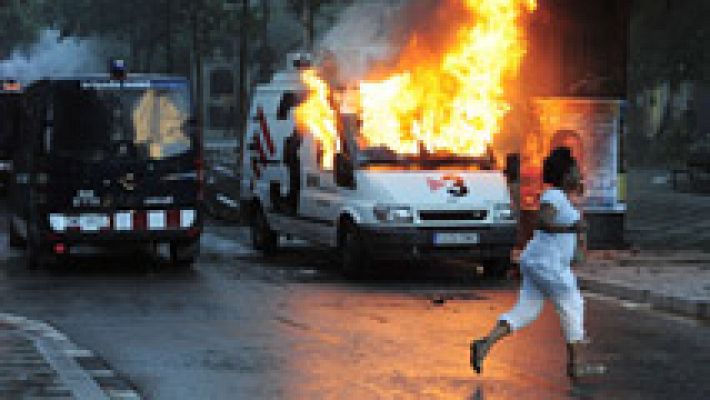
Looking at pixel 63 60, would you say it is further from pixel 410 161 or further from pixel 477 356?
pixel 477 356

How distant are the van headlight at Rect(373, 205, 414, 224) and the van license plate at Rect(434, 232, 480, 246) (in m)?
0.36

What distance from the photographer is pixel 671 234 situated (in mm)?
20188

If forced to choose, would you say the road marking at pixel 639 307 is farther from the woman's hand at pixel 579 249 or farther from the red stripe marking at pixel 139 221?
the red stripe marking at pixel 139 221

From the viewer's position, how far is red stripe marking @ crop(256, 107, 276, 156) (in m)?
17.6

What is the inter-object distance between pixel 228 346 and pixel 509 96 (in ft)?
29.5

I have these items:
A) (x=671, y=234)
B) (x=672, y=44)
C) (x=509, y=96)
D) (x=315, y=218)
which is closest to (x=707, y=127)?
(x=672, y=44)

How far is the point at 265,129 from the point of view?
59.1 ft

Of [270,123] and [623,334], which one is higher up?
[270,123]

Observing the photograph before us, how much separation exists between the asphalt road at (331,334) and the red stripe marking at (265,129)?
1974 mm

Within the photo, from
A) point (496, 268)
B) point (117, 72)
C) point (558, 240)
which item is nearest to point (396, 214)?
point (496, 268)

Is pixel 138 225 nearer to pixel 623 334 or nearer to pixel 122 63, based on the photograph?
pixel 122 63

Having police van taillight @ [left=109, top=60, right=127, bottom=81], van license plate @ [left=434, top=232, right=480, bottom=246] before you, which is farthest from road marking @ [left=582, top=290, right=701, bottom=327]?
police van taillight @ [left=109, top=60, right=127, bottom=81]

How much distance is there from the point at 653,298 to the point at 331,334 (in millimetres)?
3780

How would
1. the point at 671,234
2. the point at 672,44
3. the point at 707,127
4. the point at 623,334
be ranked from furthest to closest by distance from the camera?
the point at 707,127 → the point at 672,44 → the point at 671,234 → the point at 623,334
